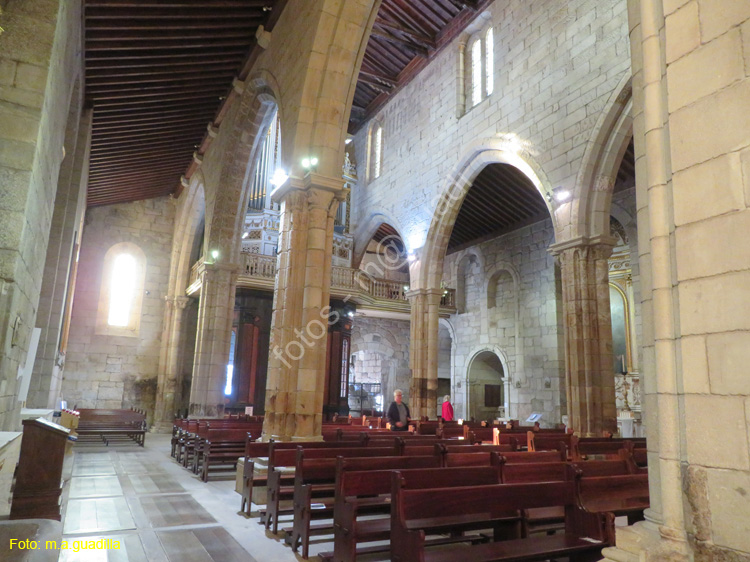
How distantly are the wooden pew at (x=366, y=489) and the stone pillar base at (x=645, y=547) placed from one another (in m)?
1.41

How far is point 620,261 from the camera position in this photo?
49.6ft

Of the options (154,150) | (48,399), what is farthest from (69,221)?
(154,150)

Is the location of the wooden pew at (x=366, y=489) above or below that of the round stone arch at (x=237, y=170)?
below

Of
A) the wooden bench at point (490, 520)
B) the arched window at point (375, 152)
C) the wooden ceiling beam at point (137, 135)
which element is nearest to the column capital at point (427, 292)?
the arched window at point (375, 152)

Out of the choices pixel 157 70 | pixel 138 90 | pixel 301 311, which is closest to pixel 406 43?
pixel 157 70

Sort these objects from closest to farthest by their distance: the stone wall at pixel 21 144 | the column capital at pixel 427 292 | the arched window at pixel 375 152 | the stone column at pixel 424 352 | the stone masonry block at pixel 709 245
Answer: the stone masonry block at pixel 709 245 < the stone wall at pixel 21 144 < the stone column at pixel 424 352 < the column capital at pixel 427 292 < the arched window at pixel 375 152

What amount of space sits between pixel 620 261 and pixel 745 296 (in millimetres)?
14356

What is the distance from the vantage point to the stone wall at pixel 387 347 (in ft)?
65.4

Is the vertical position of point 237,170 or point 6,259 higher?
point 237,170

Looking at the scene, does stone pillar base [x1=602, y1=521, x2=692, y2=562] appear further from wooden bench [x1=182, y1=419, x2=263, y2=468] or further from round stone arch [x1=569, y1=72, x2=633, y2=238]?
round stone arch [x1=569, y1=72, x2=633, y2=238]

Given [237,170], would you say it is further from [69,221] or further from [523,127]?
[523,127]

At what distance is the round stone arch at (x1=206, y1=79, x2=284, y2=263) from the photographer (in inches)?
432

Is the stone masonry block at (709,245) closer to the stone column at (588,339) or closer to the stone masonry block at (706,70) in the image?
the stone masonry block at (706,70)

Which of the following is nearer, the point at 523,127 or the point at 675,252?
the point at 675,252
